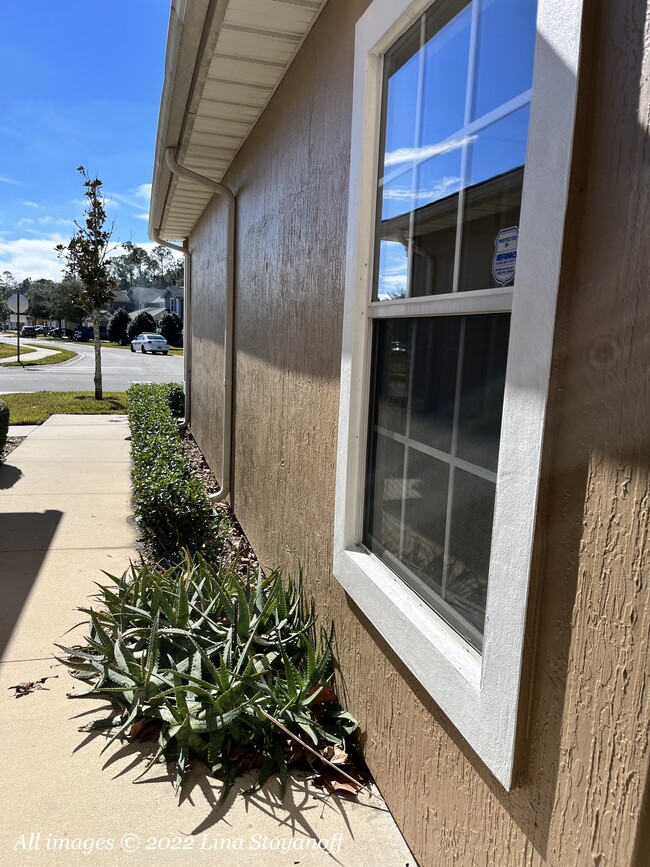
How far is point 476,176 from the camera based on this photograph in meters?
1.90

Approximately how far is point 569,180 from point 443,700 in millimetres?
1413

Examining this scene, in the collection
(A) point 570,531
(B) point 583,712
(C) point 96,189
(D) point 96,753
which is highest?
(C) point 96,189

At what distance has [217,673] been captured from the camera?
2.75m

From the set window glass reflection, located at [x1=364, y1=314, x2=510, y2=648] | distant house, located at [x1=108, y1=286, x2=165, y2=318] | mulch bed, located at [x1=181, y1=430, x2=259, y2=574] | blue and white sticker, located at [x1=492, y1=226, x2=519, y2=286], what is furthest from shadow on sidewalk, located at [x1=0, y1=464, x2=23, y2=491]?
distant house, located at [x1=108, y1=286, x2=165, y2=318]

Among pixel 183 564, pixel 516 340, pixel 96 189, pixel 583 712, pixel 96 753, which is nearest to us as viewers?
pixel 583 712

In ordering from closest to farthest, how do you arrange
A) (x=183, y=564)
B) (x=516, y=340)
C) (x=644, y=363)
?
(x=644, y=363), (x=516, y=340), (x=183, y=564)

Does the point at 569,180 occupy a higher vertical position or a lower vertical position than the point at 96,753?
higher

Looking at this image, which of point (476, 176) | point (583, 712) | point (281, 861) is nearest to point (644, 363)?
point (583, 712)

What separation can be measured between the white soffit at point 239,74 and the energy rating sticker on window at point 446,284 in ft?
4.43

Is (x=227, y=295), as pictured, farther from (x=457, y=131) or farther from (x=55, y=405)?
(x=55, y=405)

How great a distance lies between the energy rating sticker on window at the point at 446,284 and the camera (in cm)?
178

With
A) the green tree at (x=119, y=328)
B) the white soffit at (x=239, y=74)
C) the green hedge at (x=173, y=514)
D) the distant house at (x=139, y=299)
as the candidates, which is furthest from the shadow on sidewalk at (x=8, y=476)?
the distant house at (x=139, y=299)

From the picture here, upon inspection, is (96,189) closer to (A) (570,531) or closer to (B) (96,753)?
(B) (96,753)

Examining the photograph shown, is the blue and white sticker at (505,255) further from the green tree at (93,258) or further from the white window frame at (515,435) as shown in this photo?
the green tree at (93,258)
